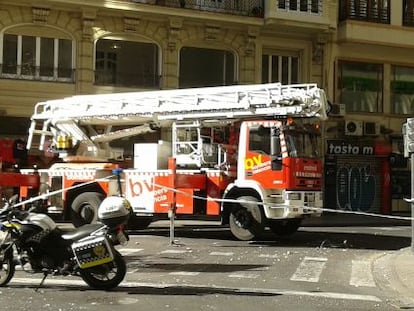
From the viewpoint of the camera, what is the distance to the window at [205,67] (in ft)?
82.5

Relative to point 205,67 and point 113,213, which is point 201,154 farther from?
point 205,67

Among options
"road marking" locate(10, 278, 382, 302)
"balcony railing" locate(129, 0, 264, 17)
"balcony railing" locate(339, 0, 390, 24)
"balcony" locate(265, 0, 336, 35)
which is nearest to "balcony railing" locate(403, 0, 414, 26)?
"balcony railing" locate(339, 0, 390, 24)

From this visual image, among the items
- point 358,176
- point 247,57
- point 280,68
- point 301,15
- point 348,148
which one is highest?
point 301,15

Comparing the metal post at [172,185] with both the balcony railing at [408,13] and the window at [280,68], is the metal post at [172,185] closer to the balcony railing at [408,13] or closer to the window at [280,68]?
the window at [280,68]

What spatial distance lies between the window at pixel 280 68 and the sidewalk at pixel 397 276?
14.0m

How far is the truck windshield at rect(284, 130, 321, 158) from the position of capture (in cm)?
1437

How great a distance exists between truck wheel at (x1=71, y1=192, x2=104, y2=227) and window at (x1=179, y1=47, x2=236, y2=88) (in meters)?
9.59

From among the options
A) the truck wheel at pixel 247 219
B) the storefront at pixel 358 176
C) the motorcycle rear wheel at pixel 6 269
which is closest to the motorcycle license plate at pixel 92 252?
the motorcycle rear wheel at pixel 6 269

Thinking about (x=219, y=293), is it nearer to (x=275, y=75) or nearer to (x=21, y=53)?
(x=21, y=53)

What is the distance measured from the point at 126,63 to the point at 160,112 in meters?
9.25


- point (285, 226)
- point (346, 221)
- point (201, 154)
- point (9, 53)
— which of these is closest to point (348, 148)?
point (346, 221)

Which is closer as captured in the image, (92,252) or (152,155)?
(92,252)

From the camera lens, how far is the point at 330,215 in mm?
26047

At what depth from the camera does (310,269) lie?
11.2 metres
